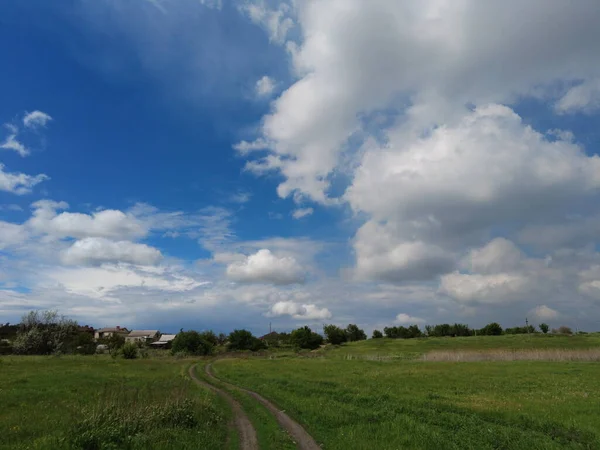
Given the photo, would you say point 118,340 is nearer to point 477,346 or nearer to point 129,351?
point 129,351

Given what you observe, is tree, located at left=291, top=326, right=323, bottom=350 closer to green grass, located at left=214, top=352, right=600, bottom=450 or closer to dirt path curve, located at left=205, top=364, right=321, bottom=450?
green grass, located at left=214, top=352, right=600, bottom=450

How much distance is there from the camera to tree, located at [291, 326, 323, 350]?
438 feet

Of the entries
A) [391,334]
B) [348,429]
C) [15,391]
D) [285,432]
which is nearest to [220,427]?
[285,432]

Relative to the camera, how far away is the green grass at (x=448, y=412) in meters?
15.3

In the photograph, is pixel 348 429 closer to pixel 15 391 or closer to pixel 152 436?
pixel 152 436

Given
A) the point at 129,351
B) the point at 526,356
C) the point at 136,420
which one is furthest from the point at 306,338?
the point at 136,420

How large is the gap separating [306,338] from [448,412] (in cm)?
11748

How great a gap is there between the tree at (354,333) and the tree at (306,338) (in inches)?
1206

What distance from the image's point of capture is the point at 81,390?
29.0 metres

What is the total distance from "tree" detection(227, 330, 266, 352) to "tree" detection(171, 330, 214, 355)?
1224cm

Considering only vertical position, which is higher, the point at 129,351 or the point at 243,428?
the point at 129,351

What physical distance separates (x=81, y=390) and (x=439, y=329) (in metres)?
159

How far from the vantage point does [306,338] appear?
134000mm

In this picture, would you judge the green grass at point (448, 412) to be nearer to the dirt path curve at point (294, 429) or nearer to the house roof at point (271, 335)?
the dirt path curve at point (294, 429)
